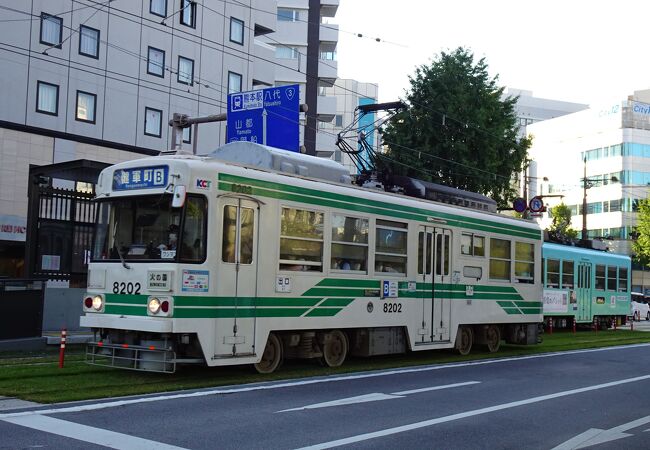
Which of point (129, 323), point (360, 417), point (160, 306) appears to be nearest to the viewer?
point (360, 417)

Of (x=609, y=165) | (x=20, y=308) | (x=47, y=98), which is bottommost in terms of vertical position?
(x=20, y=308)

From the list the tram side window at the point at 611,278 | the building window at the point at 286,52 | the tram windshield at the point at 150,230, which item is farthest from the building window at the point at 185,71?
the tram windshield at the point at 150,230

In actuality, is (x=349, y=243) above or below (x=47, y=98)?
below

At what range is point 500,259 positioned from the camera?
18.5 m

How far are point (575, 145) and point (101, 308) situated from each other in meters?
85.4

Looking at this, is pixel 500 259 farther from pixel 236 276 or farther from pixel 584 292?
pixel 584 292

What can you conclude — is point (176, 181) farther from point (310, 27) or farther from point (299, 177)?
point (310, 27)

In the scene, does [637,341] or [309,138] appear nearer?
[637,341]

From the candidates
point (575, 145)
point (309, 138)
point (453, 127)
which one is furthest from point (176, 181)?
Answer: point (575, 145)

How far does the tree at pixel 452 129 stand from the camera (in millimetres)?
34719

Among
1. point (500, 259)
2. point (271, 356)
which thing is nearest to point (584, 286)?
point (500, 259)

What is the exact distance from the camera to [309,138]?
47219mm

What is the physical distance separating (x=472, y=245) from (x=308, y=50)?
38977 mm

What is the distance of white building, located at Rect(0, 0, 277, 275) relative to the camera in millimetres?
29047
